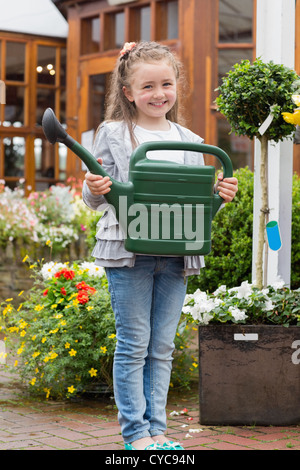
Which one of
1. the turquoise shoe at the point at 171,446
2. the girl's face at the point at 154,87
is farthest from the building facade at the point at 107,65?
the turquoise shoe at the point at 171,446

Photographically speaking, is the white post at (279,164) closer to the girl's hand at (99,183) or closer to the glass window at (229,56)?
the girl's hand at (99,183)

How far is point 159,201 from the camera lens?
7.64ft

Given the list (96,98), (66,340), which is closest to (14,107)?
(96,98)

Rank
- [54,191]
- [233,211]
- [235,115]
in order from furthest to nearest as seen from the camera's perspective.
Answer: [54,191] < [233,211] < [235,115]

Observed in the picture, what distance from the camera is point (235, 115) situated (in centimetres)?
341

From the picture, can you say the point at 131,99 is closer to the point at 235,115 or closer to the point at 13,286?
the point at 235,115

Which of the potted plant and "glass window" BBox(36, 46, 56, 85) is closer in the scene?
the potted plant

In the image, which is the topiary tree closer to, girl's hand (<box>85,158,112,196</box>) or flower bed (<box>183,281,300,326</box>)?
flower bed (<box>183,281,300,326</box>)

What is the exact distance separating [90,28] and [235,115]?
5.23 metres

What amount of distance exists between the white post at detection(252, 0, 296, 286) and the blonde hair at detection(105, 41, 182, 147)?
1.12 m

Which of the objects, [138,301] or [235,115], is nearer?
[138,301]

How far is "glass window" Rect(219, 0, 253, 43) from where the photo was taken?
23.1 ft

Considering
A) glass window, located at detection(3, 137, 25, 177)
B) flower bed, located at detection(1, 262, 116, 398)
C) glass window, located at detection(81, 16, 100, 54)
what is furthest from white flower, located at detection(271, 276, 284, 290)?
glass window, located at detection(3, 137, 25, 177)
